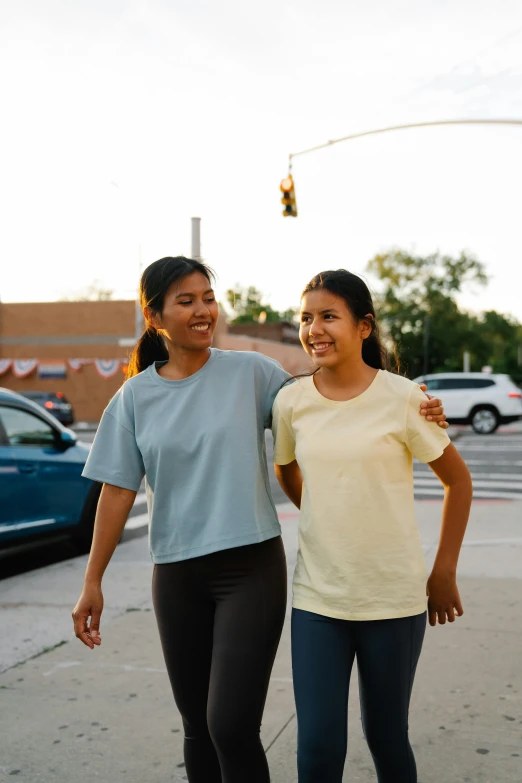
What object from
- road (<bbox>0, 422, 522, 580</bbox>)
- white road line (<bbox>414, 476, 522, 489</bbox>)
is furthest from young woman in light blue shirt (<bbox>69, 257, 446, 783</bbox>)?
white road line (<bbox>414, 476, 522, 489</bbox>)

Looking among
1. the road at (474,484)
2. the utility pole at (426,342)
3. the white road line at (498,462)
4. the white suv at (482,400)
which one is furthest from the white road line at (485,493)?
the utility pole at (426,342)

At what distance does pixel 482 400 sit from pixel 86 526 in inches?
765

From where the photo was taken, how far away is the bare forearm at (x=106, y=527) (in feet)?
8.72

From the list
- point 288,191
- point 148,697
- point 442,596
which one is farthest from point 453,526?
point 288,191

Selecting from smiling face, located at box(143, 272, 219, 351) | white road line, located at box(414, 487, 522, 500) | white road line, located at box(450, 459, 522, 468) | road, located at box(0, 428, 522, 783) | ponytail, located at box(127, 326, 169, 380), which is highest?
smiling face, located at box(143, 272, 219, 351)

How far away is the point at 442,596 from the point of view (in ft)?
8.23

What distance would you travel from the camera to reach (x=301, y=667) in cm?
238

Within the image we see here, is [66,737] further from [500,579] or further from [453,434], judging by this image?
[453,434]

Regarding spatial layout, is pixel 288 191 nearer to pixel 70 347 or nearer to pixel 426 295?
pixel 70 347

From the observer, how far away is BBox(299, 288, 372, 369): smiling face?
2.50 m

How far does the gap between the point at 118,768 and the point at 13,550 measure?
4.39 metres

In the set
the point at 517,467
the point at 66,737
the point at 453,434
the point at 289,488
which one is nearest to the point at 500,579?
the point at 66,737

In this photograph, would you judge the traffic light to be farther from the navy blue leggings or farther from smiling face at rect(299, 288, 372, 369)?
the navy blue leggings

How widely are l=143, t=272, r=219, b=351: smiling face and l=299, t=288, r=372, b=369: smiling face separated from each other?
0.31m
